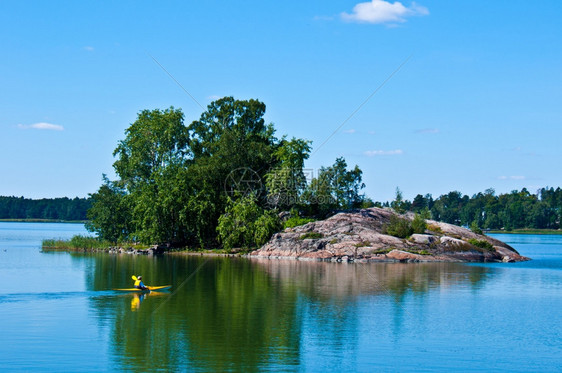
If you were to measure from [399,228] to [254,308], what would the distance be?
4223 cm

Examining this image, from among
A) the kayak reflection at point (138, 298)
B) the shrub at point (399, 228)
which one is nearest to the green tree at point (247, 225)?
Result: the shrub at point (399, 228)

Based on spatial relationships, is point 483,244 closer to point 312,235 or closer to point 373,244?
point 373,244

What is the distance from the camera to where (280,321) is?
34.8 m

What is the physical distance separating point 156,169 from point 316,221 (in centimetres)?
2615

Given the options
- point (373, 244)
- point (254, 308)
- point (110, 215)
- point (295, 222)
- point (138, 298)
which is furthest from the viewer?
point (110, 215)

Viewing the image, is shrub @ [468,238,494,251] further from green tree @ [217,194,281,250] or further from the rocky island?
green tree @ [217,194,281,250]

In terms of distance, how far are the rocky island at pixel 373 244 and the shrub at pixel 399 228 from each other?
417 mm

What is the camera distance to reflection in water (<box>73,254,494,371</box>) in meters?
27.5

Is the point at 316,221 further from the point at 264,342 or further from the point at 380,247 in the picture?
the point at 264,342

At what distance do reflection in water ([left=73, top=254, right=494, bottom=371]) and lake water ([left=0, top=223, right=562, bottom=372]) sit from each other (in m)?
0.09

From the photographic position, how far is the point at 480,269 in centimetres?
6488

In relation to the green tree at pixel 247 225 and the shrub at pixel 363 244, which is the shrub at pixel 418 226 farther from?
the green tree at pixel 247 225

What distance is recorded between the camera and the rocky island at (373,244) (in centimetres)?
7319

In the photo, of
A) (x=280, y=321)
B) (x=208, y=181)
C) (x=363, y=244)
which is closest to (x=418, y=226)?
(x=363, y=244)
